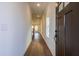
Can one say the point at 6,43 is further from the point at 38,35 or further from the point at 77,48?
the point at 38,35

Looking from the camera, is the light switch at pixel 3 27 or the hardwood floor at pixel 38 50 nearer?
the light switch at pixel 3 27

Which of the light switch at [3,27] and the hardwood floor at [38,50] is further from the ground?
the light switch at [3,27]

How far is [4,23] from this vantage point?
1577 mm

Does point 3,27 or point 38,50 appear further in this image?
point 38,50

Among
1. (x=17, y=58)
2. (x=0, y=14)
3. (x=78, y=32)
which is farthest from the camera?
(x=0, y=14)

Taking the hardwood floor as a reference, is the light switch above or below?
above

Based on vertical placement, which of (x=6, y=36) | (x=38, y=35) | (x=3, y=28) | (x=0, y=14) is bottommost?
(x=38, y=35)

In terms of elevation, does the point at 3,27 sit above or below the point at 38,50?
above

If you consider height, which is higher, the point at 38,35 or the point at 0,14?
the point at 0,14

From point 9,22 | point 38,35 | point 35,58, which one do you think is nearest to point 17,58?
point 35,58

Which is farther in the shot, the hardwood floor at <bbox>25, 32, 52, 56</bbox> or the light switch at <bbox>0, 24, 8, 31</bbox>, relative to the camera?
the hardwood floor at <bbox>25, 32, 52, 56</bbox>

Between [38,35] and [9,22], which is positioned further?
[38,35]

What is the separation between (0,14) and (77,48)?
95 centimetres

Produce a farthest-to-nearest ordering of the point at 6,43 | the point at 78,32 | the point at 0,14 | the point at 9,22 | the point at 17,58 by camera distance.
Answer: the point at 9,22 < the point at 6,43 < the point at 0,14 < the point at 78,32 < the point at 17,58
